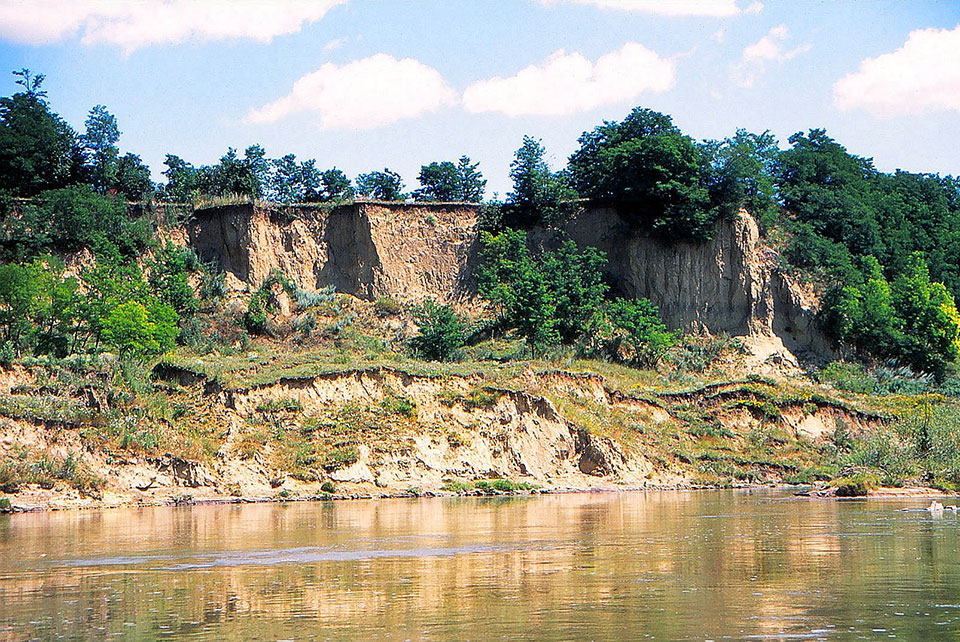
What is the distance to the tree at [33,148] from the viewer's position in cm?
8050

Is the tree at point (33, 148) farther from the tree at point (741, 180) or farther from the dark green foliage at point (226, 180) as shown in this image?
the tree at point (741, 180)

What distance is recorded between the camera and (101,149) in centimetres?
8519

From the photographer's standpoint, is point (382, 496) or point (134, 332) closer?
point (382, 496)

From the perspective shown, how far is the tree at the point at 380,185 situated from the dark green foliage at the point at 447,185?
Answer: 1.57 meters

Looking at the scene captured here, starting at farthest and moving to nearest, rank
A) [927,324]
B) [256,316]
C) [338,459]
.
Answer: [256,316]
[927,324]
[338,459]

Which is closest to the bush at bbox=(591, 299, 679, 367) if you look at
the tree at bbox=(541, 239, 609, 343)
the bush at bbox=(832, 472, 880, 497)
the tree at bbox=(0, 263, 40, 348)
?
the tree at bbox=(541, 239, 609, 343)

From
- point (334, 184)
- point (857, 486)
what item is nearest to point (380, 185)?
point (334, 184)

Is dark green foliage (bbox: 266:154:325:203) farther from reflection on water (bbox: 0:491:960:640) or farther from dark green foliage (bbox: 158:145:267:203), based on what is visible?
reflection on water (bbox: 0:491:960:640)

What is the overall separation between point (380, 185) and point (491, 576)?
6871 cm

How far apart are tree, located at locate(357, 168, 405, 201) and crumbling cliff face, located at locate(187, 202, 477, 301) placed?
441 cm

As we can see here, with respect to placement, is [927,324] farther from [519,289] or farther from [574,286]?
[519,289]

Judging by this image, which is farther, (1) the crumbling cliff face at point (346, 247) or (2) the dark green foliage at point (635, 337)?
(1) the crumbling cliff face at point (346, 247)

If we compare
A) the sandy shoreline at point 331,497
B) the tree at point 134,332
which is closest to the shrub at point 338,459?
the sandy shoreline at point 331,497

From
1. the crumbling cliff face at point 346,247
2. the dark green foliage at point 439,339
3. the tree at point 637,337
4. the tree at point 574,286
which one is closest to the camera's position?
the dark green foliage at point 439,339
